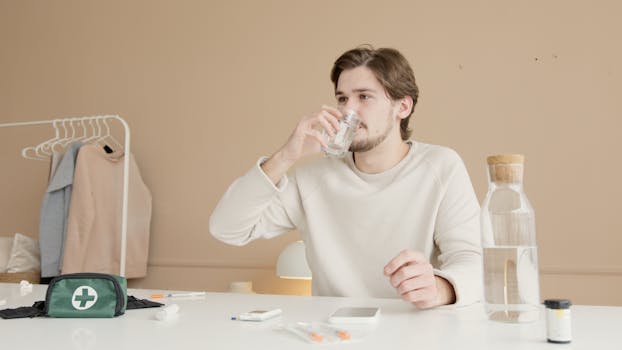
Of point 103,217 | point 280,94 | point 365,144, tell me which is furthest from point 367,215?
point 103,217

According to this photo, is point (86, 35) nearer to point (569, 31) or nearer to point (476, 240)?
point (569, 31)

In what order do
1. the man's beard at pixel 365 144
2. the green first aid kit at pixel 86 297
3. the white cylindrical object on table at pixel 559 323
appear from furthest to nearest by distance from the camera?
the man's beard at pixel 365 144 < the green first aid kit at pixel 86 297 < the white cylindrical object on table at pixel 559 323

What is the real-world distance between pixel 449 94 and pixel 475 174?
396 mm

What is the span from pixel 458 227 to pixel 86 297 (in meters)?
0.87

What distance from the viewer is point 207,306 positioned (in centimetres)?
111

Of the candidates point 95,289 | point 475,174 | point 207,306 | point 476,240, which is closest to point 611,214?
point 475,174

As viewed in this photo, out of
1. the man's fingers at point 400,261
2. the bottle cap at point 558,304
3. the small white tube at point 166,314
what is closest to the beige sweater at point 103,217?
the small white tube at point 166,314

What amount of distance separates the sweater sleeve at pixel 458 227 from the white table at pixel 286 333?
262 millimetres

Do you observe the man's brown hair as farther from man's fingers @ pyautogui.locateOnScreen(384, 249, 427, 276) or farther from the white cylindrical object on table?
the white cylindrical object on table

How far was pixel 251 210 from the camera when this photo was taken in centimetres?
150

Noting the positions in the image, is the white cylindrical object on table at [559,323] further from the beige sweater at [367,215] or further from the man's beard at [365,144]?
the man's beard at [365,144]

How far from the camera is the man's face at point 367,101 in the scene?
166cm

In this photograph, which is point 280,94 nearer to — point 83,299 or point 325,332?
point 83,299

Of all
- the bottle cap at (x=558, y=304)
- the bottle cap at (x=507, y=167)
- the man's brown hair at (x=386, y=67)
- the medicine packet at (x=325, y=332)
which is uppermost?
the man's brown hair at (x=386, y=67)
